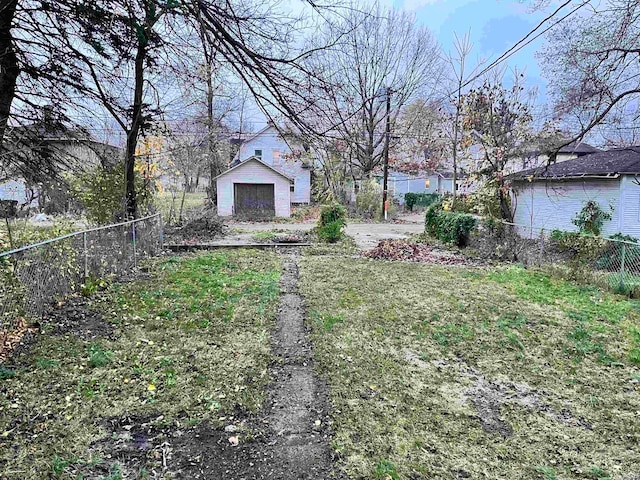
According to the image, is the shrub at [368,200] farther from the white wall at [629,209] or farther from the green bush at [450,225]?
the white wall at [629,209]

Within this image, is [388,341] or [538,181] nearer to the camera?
[388,341]

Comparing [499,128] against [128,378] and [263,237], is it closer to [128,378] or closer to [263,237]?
Result: [263,237]

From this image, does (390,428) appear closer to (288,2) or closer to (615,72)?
(288,2)

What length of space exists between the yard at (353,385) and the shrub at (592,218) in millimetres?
6294

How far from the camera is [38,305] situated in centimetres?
449

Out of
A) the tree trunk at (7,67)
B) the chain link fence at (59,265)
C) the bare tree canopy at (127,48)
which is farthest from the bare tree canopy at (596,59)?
the chain link fence at (59,265)

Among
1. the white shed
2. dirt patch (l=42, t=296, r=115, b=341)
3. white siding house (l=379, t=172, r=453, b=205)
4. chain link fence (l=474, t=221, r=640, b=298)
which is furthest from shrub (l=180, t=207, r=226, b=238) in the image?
white siding house (l=379, t=172, r=453, b=205)

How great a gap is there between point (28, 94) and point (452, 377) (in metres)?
5.30

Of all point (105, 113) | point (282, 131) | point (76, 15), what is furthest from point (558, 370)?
point (105, 113)

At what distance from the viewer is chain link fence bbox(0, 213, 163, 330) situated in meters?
3.94

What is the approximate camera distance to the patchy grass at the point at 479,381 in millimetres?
2457

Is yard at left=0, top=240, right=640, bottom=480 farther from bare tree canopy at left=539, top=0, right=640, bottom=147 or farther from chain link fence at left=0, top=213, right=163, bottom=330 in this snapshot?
bare tree canopy at left=539, top=0, right=640, bottom=147

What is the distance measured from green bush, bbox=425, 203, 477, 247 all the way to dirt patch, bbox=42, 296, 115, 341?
977 cm

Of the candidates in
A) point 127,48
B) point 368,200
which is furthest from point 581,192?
point 127,48
